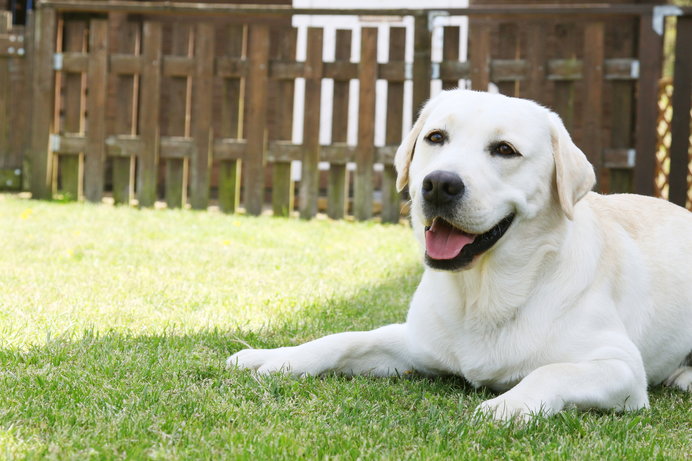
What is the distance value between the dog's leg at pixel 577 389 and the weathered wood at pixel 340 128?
18.0 feet

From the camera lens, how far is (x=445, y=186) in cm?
281

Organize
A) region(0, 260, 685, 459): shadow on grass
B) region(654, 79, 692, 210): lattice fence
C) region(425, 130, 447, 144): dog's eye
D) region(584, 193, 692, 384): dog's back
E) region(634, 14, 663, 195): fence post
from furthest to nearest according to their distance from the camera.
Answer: region(654, 79, 692, 210): lattice fence < region(634, 14, 663, 195): fence post < region(584, 193, 692, 384): dog's back < region(425, 130, 447, 144): dog's eye < region(0, 260, 685, 459): shadow on grass

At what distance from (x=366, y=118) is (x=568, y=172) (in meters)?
5.20

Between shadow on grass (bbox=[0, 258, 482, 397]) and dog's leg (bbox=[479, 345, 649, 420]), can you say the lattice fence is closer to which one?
shadow on grass (bbox=[0, 258, 482, 397])

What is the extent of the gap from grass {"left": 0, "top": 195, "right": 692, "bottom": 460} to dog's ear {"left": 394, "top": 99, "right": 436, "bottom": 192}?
764mm

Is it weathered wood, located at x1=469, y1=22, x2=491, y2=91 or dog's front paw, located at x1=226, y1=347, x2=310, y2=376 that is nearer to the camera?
dog's front paw, located at x1=226, y1=347, x2=310, y2=376

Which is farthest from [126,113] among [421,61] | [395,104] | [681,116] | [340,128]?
[681,116]

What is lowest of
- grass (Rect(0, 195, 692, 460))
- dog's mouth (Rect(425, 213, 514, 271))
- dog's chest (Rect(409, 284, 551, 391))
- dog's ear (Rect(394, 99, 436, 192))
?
grass (Rect(0, 195, 692, 460))

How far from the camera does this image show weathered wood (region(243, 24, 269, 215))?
8.23 metres

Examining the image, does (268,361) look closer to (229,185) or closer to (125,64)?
(229,185)

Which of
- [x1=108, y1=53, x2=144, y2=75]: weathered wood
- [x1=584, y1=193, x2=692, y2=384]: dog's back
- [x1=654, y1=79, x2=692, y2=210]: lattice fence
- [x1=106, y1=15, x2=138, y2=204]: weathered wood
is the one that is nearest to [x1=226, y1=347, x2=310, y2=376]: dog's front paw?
[x1=584, y1=193, x2=692, y2=384]: dog's back

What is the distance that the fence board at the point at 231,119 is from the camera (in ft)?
27.5

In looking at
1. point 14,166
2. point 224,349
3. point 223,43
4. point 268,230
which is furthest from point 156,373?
point 223,43

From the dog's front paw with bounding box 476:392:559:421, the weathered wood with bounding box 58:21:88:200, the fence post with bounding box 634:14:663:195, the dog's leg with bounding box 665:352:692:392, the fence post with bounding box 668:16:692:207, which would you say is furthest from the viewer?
the weathered wood with bounding box 58:21:88:200
